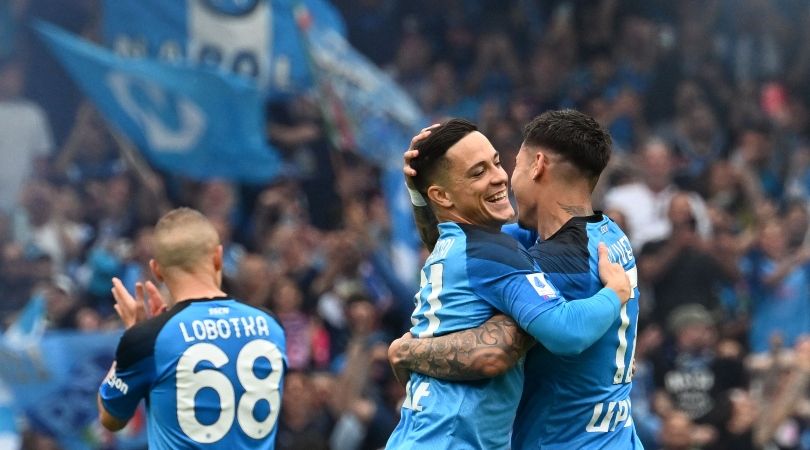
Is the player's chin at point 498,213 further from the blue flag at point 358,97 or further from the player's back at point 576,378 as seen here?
the blue flag at point 358,97

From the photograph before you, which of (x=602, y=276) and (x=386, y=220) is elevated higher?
(x=602, y=276)

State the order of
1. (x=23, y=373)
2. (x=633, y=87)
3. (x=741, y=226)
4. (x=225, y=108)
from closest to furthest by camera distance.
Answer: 1. (x=23, y=373)
2. (x=225, y=108)
3. (x=741, y=226)
4. (x=633, y=87)

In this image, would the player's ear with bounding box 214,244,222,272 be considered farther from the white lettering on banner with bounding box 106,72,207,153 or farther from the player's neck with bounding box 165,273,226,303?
the white lettering on banner with bounding box 106,72,207,153

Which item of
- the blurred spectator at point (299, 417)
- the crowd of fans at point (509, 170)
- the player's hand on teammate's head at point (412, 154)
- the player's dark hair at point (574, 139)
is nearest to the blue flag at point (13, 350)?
the crowd of fans at point (509, 170)

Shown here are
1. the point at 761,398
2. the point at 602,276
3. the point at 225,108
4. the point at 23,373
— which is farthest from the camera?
the point at 225,108

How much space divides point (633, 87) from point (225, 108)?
494cm

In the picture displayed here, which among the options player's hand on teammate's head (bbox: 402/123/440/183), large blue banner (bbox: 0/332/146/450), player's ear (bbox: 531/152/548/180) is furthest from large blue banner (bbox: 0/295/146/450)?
player's ear (bbox: 531/152/548/180)

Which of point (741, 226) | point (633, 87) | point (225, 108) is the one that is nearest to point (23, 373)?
point (225, 108)

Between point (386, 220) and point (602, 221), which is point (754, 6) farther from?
point (602, 221)

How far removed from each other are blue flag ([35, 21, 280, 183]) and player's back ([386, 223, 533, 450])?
22.7ft

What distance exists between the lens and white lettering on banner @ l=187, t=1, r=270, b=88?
480 inches

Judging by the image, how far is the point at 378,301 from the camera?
37.2 feet

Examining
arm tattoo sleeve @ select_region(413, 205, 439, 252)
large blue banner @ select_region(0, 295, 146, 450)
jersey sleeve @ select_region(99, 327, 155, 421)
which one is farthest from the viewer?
large blue banner @ select_region(0, 295, 146, 450)

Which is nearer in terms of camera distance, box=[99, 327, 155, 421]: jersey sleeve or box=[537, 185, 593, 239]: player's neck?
box=[537, 185, 593, 239]: player's neck
